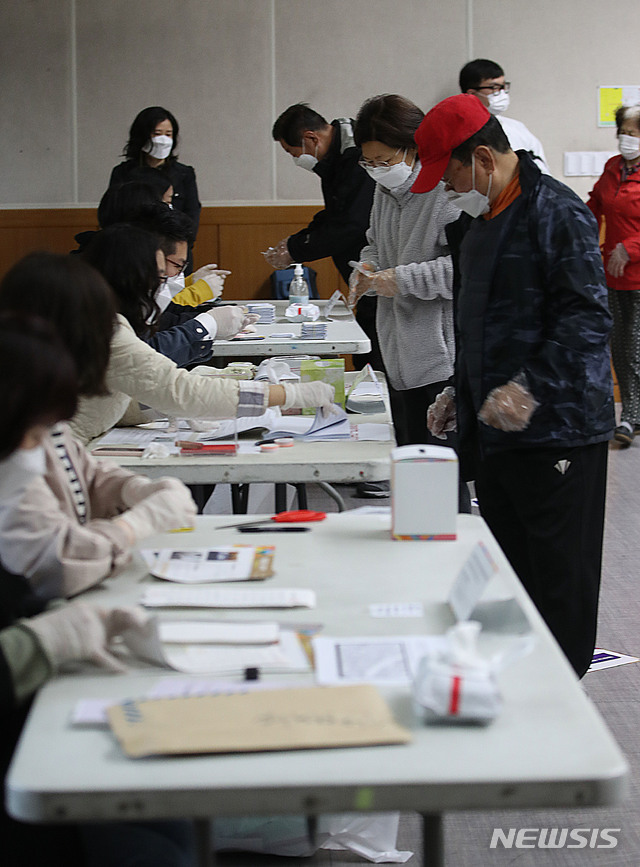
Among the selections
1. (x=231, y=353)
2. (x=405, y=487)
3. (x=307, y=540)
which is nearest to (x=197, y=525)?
(x=307, y=540)

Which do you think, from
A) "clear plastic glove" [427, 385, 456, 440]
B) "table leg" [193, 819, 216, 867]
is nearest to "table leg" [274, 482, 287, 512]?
"clear plastic glove" [427, 385, 456, 440]

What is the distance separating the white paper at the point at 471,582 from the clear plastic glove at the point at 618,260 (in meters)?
4.25

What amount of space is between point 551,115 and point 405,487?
17.5 ft

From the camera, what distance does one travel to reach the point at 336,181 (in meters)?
4.16

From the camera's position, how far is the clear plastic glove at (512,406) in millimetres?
1905

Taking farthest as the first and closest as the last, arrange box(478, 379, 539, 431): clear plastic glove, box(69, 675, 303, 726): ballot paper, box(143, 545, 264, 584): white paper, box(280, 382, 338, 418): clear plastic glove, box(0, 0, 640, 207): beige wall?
box(0, 0, 640, 207): beige wall, box(280, 382, 338, 418): clear plastic glove, box(478, 379, 539, 431): clear plastic glove, box(143, 545, 264, 584): white paper, box(69, 675, 303, 726): ballot paper

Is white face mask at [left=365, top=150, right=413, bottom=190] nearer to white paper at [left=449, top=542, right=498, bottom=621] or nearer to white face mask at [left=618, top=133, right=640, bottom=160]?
white paper at [left=449, top=542, right=498, bottom=621]

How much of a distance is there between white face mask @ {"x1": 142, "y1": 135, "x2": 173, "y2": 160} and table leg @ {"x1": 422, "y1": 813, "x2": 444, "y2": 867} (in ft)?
15.0

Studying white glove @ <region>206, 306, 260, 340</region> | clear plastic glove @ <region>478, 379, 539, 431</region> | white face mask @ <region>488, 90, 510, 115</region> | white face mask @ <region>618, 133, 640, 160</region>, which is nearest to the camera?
clear plastic glove @ <region>478, 379, 539, 431</region>

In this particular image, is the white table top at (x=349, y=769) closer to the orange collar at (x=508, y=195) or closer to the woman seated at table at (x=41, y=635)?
the woman seated at table at (x=41, y=635)

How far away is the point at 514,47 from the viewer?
6.15 meters

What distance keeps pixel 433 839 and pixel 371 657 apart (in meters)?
0.22

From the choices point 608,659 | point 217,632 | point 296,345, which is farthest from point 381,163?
point 217,632

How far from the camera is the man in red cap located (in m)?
1.92
